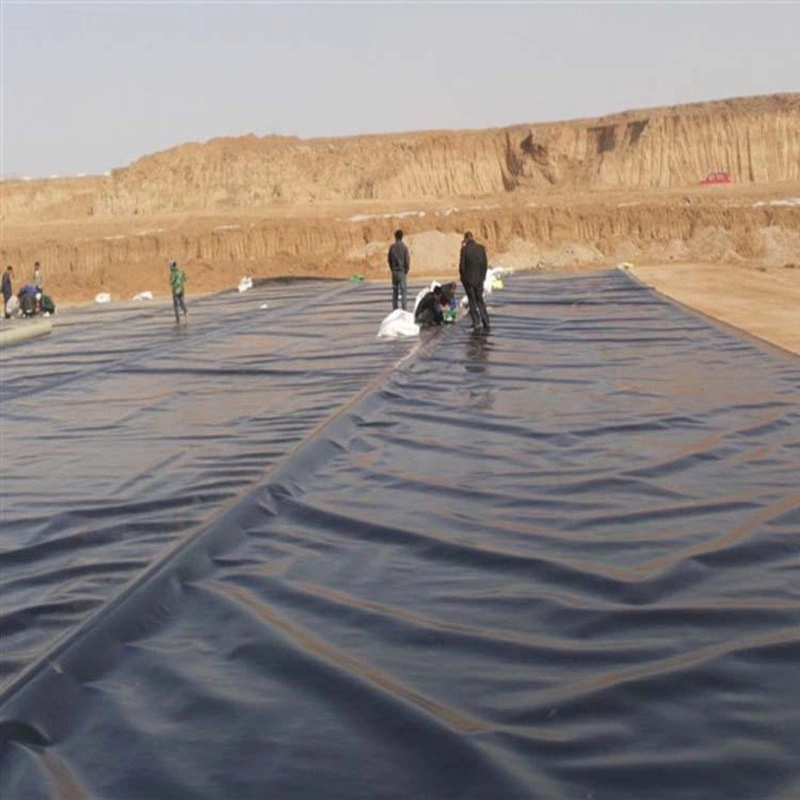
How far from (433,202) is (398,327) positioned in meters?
43.6

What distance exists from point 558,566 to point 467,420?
4.41 metres

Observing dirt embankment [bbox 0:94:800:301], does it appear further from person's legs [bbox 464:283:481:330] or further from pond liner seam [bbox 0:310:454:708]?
pond liner seam [bbox 0:310:454:708]

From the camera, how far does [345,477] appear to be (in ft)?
27.7

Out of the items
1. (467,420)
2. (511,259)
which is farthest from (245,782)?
(511,259)

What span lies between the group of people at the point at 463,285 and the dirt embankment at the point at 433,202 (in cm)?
1966

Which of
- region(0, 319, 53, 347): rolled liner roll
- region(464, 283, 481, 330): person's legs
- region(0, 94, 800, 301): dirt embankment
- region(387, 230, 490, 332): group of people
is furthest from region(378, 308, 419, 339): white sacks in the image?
region(0, 94, 800, 301): dirt embankment

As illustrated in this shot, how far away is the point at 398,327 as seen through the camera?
17109 millimetres

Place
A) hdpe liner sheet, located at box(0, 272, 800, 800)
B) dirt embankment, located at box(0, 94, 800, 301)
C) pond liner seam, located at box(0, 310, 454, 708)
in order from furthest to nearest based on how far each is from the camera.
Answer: dirt embankment, located at box(0, 94, 800, 301) → pond liner seam, located at box(0, 310, 454, 708) → hdpe liner sheet, located at box(0, 272, 800, 800)

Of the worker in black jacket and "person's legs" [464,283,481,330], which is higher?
the worker in black jacket

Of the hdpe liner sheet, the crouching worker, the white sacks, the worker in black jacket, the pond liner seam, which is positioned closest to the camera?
the hdpe liner sheet

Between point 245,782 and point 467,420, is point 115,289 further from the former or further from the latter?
point 245,782

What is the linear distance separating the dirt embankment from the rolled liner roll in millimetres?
16966

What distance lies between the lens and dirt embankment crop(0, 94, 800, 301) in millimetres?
41938

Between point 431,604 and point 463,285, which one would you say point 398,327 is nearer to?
point 463,285
